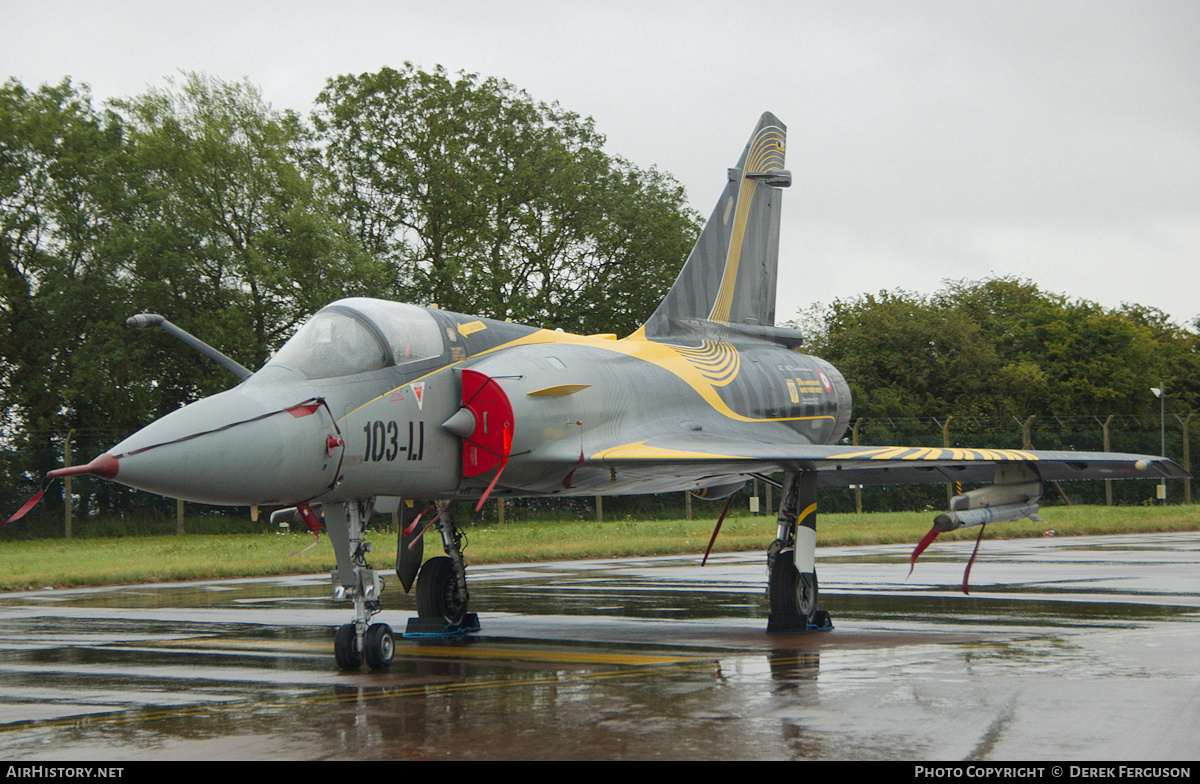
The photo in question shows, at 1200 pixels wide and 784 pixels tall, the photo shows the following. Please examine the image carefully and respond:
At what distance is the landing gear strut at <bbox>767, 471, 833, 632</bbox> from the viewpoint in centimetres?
1127

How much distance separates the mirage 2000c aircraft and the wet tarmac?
3.41 ft

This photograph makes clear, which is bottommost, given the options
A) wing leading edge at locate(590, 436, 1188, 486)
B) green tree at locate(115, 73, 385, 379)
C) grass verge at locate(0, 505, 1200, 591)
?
grass verge at locate(0, 505, 1200, 591)

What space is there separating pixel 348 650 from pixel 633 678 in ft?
7.18

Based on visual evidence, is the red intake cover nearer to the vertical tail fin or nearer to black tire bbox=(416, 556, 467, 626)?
black tire bbox=(416, 556, 467, 626)

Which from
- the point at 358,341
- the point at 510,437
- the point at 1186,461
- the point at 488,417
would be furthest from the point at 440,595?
the point at 1186,461

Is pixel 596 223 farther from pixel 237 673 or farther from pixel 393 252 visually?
pixel 237 673

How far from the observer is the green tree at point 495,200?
42.3 meters

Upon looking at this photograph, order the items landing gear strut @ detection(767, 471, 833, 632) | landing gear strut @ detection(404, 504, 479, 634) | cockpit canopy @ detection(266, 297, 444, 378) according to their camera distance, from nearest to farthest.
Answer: cockpit canopy @ detection(266, 297, 444, 378) → landing gear strut @ detection(767, 471, 833, 632) → landing gear strut @ detection(404, 504, 479, 634)

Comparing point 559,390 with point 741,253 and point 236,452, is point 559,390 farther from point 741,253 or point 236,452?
point 741,253

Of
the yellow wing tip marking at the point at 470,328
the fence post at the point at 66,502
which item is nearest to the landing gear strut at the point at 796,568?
the yellow wing tip marking at the point at 470,328

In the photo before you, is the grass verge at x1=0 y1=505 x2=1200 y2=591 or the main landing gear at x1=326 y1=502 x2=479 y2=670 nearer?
the main landing gear at x1=326 y1=502 x2=479 y2=670

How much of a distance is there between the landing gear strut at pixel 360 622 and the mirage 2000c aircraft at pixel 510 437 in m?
0.02

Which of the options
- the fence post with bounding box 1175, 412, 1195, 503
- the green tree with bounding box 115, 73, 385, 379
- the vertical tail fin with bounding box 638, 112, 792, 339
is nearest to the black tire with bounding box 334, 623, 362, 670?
the vertical tail fin with bounding box 638, 112, 792, 339

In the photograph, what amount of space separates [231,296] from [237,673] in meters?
27.5
